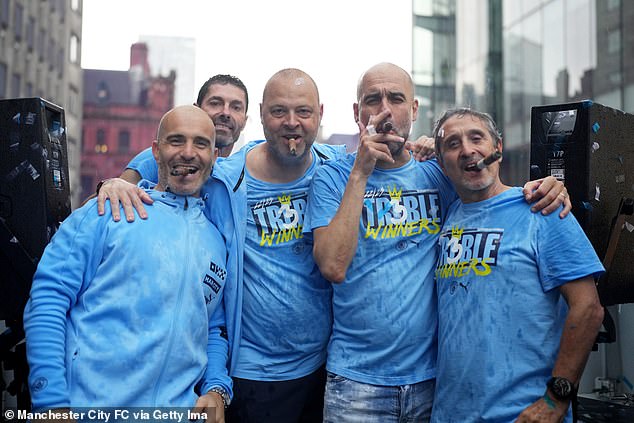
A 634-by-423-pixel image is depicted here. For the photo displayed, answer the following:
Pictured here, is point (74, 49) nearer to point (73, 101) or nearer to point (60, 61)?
point (73, 101)

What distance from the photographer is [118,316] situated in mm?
2379

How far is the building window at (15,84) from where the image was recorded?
27952 mm

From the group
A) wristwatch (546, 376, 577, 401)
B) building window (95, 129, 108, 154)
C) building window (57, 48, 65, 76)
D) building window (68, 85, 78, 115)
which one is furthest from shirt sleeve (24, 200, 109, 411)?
building window (95, 129, 108, 154)

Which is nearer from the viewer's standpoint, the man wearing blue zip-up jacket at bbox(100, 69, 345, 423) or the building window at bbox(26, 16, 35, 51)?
the man wearing blue zip-up jacket at bbox(100, 69, 345, 423)

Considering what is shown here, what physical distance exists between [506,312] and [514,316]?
0.11 ft

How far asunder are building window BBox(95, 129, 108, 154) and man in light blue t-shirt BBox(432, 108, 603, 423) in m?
55.9

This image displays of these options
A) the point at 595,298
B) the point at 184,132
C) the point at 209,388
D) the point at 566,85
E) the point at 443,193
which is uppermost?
the point at 566,85

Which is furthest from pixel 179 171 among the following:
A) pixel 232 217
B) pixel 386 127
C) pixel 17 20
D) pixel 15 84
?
pixel 17 20

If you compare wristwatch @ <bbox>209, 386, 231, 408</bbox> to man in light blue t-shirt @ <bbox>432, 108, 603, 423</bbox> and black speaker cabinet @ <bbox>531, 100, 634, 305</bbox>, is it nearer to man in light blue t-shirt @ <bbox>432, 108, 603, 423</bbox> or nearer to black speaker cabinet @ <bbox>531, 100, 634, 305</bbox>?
man in light blue t-shirt @ <bbox>432, 108, 603, 423</bbox>

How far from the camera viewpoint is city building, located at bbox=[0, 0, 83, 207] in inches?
1070

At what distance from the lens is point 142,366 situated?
235 centimetres

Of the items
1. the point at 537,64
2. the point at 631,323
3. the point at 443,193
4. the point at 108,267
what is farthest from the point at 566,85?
the point at 108,267

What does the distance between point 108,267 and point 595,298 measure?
1.92m

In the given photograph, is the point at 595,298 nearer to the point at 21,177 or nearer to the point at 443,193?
the point at 443,193
